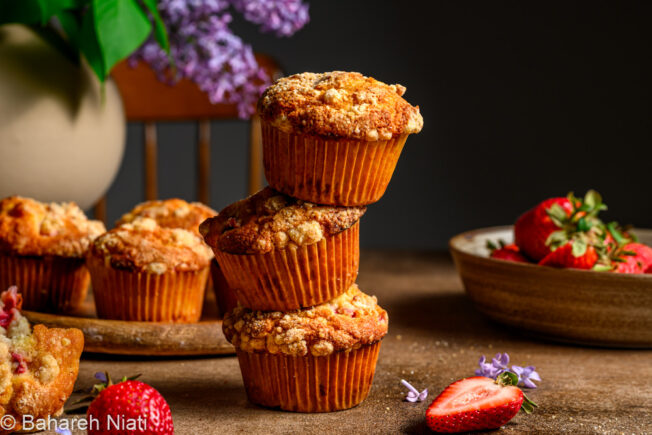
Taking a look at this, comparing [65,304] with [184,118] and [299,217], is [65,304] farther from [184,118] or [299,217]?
[184,118]

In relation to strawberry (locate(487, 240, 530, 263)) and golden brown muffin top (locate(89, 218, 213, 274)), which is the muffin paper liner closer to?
golden brown muffin top (locate(89, 218, 213, 274))

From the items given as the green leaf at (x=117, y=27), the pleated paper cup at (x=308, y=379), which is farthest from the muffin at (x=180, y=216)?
the pleated paper cup at (x=308, y=379)

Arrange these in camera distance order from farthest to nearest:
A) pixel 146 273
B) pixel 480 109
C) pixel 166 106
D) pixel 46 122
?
pixel 480 109
pixel 166 106
pixel 46 122
pixel 146 273

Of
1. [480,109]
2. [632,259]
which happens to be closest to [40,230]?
[632,259]

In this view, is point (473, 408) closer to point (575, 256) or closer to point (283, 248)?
point (283, 248)

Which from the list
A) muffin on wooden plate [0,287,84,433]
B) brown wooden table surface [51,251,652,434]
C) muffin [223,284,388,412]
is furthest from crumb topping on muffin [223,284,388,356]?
muffin on wooden plate [0,287,84,433]

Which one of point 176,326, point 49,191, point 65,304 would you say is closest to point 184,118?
point 49,191
